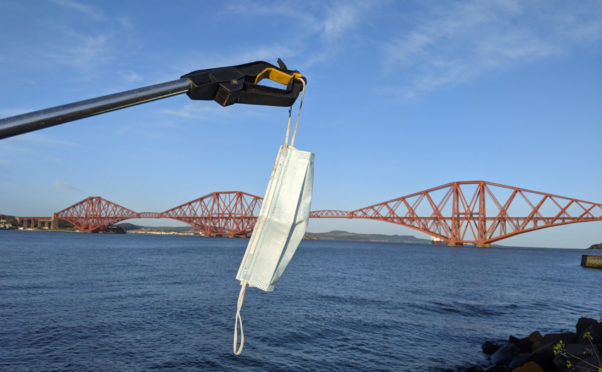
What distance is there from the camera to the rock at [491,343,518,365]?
43.6 ft

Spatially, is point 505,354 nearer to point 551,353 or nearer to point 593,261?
point 551,353

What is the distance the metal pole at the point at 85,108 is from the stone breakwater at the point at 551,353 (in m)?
10.1

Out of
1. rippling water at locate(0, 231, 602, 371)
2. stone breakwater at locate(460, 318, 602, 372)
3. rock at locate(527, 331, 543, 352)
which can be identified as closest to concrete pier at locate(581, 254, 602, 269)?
rippling water at locate(0, 231, 602, 371)

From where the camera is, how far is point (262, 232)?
8.58 feet

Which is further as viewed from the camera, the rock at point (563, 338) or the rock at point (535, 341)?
the rock at point (535, 341)

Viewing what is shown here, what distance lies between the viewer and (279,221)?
102 inches

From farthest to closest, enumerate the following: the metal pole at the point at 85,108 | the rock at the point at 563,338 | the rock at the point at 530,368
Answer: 1. the rock at the point at 563,338
2. the rock at the point at 530,368
3. the metal pole at the point at 85,108

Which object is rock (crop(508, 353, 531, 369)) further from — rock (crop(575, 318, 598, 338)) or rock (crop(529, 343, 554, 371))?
rock (crop(575, 318, 598, 338))

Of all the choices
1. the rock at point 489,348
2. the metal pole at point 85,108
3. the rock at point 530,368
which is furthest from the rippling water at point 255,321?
the metal pole at point 85,108

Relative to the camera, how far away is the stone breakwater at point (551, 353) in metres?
9.80

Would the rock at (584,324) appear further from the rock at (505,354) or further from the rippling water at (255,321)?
the rippling water at (255,321)

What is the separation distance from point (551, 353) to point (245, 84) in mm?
13397

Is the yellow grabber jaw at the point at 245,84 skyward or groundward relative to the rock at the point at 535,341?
skyward

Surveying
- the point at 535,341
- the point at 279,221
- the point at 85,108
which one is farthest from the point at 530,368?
the point at 85,108
